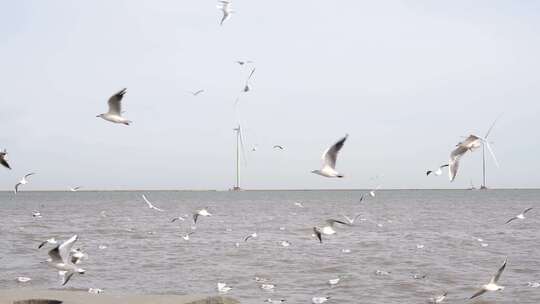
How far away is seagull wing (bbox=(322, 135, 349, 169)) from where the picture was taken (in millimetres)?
11305

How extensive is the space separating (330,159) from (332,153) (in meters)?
0.12

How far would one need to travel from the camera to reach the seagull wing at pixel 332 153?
11.3 meters

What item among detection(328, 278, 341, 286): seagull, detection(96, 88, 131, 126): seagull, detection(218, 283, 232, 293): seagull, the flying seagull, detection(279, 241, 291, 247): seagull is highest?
detection(279, 241, 291, 247): seagull

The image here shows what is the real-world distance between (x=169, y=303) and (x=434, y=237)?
25.0 m

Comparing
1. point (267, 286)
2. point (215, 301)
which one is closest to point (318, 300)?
point (267, 286)

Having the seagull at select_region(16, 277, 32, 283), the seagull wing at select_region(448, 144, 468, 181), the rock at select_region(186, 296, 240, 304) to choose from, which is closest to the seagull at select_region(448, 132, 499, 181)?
the seagull wing at select_region(448, 144, 468, 181)

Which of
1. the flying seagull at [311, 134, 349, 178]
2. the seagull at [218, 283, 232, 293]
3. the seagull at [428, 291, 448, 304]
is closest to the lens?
the flying seagull at [311, 134, 349, 178]

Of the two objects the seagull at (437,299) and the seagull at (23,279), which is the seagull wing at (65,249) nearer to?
the seagull at (23,279)

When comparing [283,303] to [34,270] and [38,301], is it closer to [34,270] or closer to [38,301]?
[38,301]

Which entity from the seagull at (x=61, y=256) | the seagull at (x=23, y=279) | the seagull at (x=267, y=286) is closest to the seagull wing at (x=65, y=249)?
the seagull at (x=61, y=256)

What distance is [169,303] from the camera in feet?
43.0

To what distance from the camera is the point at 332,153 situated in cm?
1141

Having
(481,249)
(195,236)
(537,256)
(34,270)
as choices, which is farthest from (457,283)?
(195,236)

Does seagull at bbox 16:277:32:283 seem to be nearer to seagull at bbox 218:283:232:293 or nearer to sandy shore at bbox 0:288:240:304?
sandy shore at bbox 0:288:240:304
